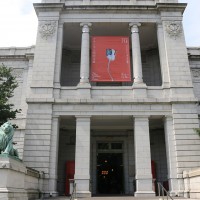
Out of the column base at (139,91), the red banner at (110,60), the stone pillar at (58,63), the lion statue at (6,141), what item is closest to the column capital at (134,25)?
the red banner at (110,60)

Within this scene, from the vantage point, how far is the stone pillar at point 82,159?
60.9 ft

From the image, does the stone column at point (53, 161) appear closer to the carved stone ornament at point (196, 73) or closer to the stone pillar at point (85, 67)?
the stone pillar at point (85, 67)

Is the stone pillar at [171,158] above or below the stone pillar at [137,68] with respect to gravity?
below

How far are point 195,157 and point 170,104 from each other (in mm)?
4102

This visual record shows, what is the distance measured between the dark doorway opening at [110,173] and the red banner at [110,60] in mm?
7411

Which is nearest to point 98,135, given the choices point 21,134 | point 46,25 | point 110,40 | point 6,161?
point 21,134

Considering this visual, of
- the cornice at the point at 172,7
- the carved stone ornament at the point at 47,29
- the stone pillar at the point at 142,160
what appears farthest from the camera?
the cornice at the point at 172,7

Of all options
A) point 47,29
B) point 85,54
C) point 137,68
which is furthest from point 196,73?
point 47,29

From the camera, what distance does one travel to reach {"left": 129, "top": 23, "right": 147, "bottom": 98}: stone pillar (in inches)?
828

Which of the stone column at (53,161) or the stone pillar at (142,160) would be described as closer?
the stone pillar at (142,160)

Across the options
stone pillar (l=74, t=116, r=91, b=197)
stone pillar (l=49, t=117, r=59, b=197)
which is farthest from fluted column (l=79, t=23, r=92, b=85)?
stone pillar (l=49, t=117, r=59, b=197)

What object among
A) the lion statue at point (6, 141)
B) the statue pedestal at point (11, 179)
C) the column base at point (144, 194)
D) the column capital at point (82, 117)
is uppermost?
the column capital at point (82, 117)

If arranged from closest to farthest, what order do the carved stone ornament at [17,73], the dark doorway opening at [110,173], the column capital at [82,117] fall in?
the column capital at [82,117]
the dark doorway opening at [110,173]
the carved stone ornament at [17,73]

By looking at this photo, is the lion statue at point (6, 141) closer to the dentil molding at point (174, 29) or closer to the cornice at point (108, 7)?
the cornice at point (108, 7)
